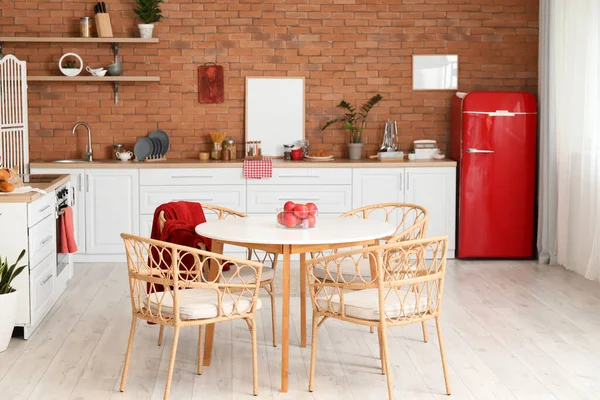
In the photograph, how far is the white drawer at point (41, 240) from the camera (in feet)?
16.0

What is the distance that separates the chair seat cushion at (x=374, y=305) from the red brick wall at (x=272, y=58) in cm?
403

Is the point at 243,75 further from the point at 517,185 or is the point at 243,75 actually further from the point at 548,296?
the point at 548,296

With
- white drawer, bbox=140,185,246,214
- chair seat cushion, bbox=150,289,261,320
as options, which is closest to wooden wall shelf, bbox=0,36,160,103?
white drawer, bbox=140,185,246,214

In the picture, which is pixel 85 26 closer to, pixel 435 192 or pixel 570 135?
pixel 435 192

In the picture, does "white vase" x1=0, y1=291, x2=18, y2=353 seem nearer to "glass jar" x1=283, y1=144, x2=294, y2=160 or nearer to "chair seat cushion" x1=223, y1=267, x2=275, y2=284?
"chair seat cushion" x1=223, y1=267, x2=275, y2=284

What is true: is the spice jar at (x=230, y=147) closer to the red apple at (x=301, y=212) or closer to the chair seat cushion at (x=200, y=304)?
the red apple at (x=301, y=212)

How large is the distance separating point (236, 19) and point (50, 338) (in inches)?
148

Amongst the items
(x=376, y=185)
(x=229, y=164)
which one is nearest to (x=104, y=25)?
(x=229, y=164)

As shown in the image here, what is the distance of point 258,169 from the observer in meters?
7.27

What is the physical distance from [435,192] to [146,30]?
2.91 m

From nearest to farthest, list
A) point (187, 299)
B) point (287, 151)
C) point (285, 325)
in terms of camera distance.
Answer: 1. point (187, 299)
2. point (285, 325)
3. point (287, 151)

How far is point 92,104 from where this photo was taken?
25.2 ft

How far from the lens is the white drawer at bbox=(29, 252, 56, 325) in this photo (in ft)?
16.0

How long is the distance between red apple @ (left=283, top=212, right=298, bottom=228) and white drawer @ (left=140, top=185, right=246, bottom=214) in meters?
2.95
